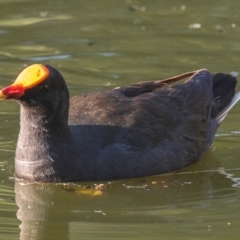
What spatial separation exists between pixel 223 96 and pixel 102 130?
2027 mm

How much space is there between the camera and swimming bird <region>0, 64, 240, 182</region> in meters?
7.93

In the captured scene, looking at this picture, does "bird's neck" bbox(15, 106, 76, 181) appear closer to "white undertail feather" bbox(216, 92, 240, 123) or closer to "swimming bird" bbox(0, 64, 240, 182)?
"swimming bird" bbox(0, 64, 240, 182)

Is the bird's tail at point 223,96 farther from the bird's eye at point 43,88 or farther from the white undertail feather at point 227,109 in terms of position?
the bird's eye at point 43,88

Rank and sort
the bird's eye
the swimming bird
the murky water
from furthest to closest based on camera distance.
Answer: the swimming bird
the bird's eye
the murky water

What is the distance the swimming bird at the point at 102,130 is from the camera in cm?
793

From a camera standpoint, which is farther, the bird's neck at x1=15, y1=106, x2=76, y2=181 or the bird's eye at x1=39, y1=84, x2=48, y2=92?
the bird's neck at x1=15, y1=106, x2=76, y2=181

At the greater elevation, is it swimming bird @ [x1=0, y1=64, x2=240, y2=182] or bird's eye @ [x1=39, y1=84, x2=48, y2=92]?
bird's eye @ [x1=39, y1=84, x2=48, y2=92]

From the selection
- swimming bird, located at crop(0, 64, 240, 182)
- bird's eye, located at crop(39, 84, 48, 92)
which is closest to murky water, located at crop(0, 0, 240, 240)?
swimming bird, located at crop(0, 64, 240, 182)

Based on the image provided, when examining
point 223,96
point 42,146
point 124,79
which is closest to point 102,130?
point 42,146

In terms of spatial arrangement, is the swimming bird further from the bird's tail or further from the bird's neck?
the bird's tail

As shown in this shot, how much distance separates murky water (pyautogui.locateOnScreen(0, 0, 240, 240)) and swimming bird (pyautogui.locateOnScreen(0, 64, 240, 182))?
0.46ft

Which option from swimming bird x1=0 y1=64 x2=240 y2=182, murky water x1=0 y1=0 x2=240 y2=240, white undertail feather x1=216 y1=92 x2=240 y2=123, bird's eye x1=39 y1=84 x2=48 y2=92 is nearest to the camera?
murky water x1=0 y1=0 x2=240 y2=240

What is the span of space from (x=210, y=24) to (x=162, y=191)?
5451 mm

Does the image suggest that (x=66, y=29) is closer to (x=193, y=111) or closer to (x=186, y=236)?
(x=193, y=111)
